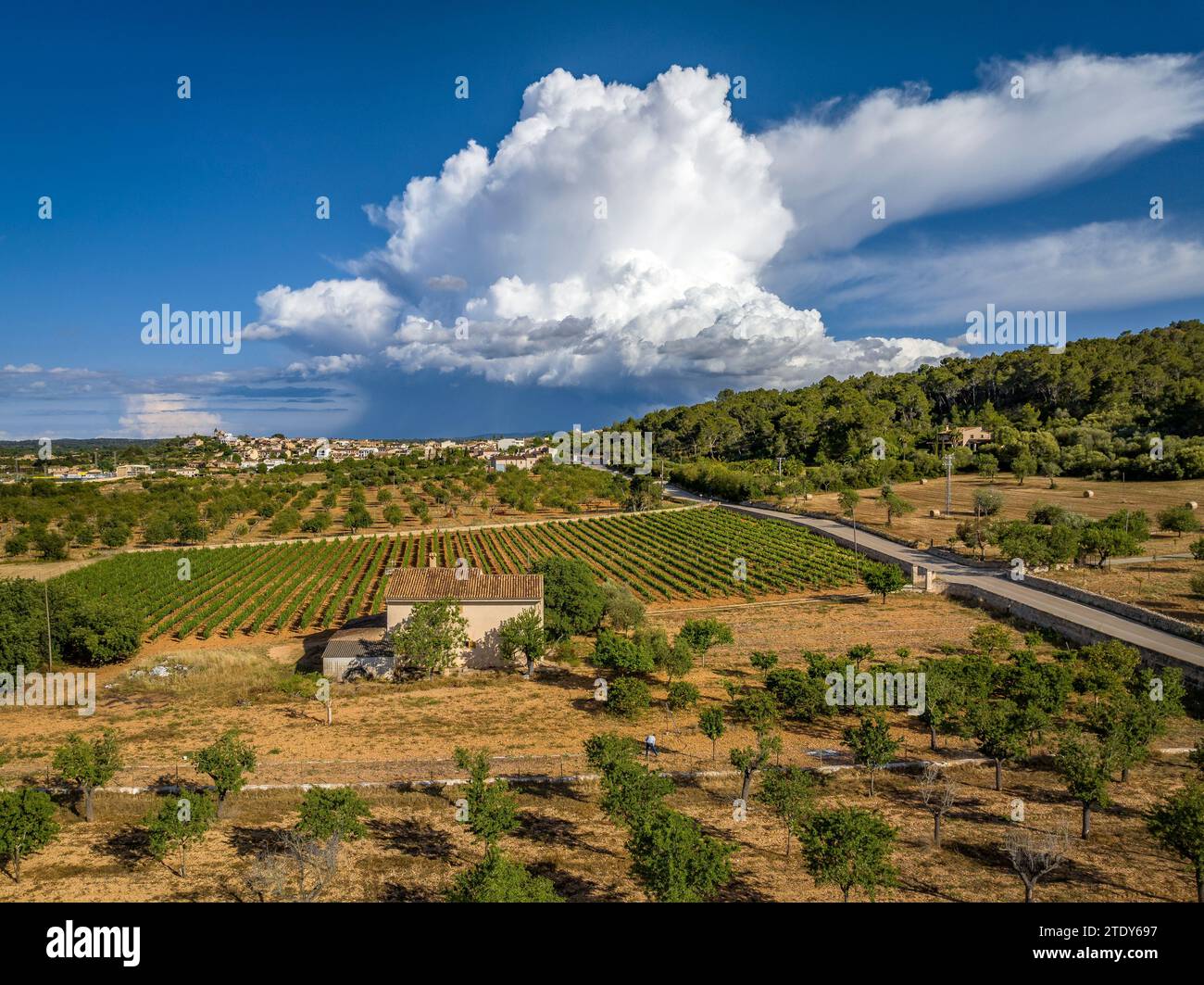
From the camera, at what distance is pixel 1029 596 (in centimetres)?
3981

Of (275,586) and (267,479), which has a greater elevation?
(267,479)

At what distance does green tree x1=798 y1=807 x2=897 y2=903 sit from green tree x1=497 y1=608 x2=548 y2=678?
18379 mm

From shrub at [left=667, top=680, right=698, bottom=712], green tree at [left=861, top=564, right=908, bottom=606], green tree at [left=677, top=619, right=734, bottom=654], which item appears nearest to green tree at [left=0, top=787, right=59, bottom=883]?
shrub at [left=667, top=680, right=698, bottom=712]

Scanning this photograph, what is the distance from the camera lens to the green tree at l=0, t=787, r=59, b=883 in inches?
577

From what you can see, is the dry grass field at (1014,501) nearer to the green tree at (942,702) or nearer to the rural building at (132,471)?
the green tree at (942,702)

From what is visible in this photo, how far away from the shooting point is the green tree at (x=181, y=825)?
14.9m

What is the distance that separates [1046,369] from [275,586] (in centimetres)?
12140

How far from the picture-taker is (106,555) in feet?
210

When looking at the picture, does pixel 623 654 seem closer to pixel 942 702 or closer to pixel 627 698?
pixel 627 698

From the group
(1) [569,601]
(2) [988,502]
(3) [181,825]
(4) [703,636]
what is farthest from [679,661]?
(2) [988,502]

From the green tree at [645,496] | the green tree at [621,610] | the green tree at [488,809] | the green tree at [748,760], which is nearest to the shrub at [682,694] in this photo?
the green tree at [748,760]

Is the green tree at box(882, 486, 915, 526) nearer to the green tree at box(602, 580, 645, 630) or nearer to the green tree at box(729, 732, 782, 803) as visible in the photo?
the green tree at box(602, 580, 645, 630)
